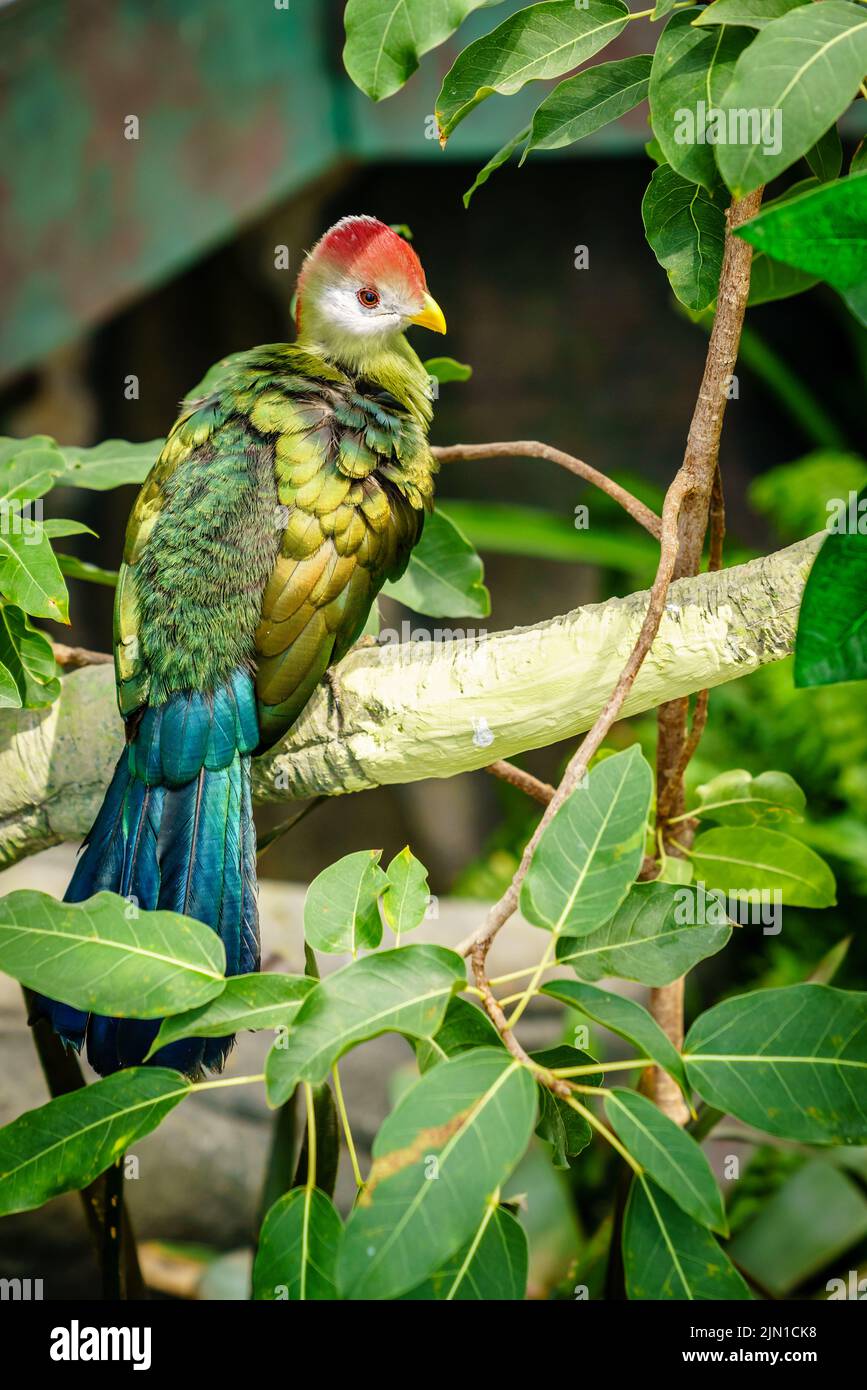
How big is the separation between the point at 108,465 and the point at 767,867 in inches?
34.9

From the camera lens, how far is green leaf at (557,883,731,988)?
75 centimetres

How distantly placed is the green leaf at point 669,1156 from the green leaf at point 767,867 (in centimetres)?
47

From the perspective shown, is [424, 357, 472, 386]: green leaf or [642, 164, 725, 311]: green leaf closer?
[642, 164, 725, 311]: green leaf

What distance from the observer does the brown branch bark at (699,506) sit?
37.4 inches

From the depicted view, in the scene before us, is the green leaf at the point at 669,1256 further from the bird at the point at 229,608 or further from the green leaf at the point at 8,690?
the green leaf at the point at 8,690

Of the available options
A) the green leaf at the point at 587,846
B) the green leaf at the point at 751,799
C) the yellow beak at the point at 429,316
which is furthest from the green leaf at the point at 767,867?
the yellow beak at the point at 429,316

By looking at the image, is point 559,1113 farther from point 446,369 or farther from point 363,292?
point 363,292

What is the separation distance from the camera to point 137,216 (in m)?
2.60

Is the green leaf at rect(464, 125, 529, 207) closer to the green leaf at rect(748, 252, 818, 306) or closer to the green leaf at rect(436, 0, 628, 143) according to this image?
the green leaf at rect(436, 0, 628, 143)

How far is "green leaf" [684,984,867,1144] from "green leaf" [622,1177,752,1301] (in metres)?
0.08

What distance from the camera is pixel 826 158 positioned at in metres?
1.01

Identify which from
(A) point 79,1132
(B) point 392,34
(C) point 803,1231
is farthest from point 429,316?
(C) point 803,1231

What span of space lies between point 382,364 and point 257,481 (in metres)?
0.34

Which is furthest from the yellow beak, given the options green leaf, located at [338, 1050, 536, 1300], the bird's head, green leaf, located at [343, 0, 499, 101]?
Answer: green leaf, located at [338, 1050, 536, 1300]
